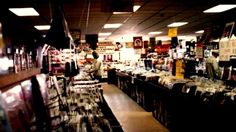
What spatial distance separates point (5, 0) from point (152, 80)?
4.25 meters

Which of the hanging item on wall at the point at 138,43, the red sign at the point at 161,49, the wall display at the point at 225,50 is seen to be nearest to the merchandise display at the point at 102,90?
the wall display at the point at 225,50

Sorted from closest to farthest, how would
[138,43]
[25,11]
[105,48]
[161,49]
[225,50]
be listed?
[225,50] < [25,11] < [138,43] < [105,48] < [161,49]

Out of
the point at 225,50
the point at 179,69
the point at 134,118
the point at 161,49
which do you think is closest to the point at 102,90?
the point at 179,69

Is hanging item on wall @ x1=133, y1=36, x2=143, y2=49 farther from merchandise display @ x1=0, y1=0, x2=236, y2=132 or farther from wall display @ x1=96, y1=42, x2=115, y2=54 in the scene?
merchandise display @ x1=0, y1=0, x2=236, y2=132

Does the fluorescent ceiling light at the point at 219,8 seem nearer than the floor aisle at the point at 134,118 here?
No

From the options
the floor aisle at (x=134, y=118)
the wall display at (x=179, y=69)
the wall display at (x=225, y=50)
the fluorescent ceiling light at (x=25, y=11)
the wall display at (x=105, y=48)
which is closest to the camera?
the wall display at (x=179, y=69)

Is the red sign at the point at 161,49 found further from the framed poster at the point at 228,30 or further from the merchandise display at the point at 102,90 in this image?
the framed poster at the point at 228,30

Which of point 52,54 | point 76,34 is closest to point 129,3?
point 76,34

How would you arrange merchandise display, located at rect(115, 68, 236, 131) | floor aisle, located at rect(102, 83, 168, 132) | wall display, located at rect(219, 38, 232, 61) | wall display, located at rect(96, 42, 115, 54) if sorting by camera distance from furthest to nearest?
wall display, located at rect(96, 42, 115, 54), wall display, located at rect(219, 38, 232, 61), floor aisle, located at rect(102, 83, 168, 132), merchandise display, located at rect(115, 68, 236, 131)

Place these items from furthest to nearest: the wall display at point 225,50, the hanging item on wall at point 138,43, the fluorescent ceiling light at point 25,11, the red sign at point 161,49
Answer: the red sign at point 161,49 → the hanging item on wall at point 138,43 → the fluorescent ceiling light at point 25,11 → the wall display at point 225,50

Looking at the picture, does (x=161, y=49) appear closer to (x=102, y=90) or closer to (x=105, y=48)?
(x=105, y=48)

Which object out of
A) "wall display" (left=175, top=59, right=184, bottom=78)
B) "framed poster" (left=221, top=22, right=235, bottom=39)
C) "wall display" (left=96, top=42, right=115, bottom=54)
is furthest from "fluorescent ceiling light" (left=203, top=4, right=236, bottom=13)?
"wall display" (left=96, top=42, right=115, bottom=54)

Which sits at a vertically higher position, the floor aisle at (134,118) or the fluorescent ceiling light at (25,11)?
the fluorescent ceiling light at (25,11)

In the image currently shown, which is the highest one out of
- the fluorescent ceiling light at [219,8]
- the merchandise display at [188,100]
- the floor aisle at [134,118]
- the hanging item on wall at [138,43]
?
the fluorescent ceiling light at [219,8]
